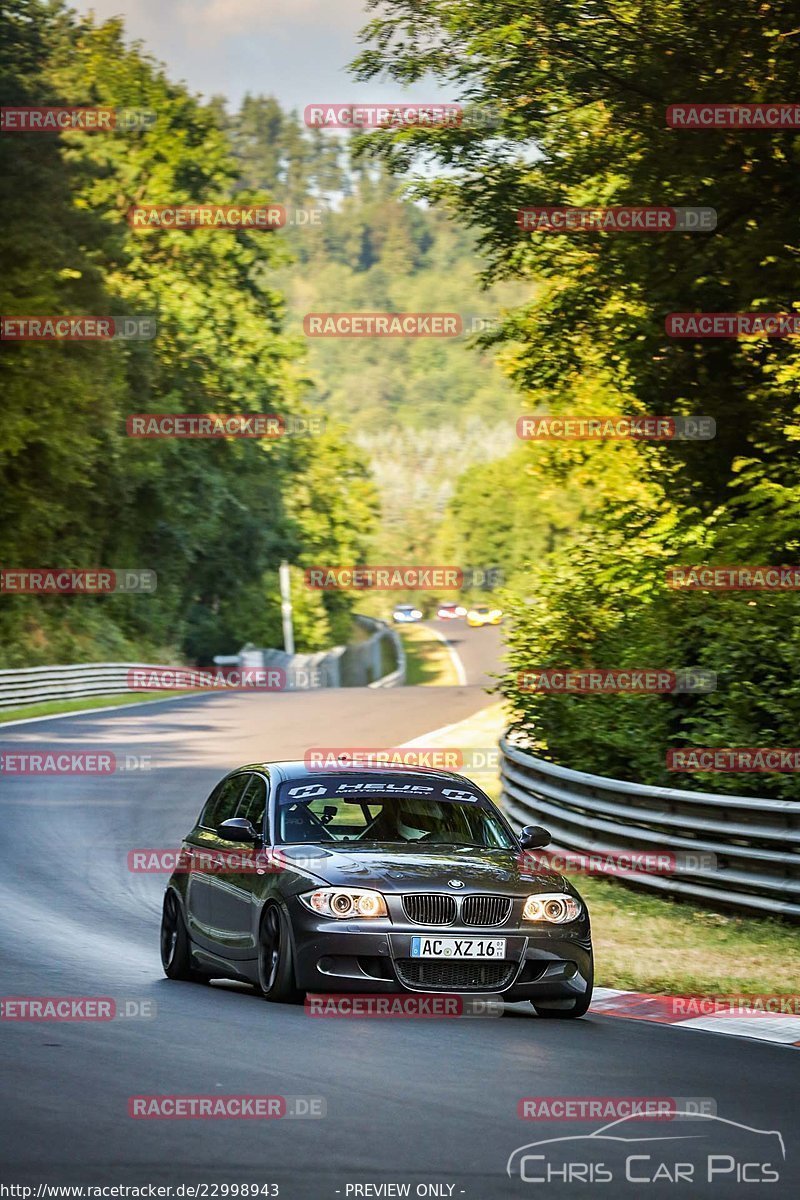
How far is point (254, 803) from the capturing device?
11.5 meters

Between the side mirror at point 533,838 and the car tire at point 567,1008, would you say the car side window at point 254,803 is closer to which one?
the side mirror at point 533,838

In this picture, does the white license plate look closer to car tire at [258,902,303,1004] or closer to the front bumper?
the front bumper

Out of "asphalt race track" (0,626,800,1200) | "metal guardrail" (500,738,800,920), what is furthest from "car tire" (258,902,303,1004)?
"metal guardrail" (500,738,800,920)

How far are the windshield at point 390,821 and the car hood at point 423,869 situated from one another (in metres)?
0.24

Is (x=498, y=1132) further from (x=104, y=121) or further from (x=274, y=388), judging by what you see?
(x=274, y=388)

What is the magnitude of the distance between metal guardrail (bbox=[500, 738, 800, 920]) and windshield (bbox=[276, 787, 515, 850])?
9.18ft

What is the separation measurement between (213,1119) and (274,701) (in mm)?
40949

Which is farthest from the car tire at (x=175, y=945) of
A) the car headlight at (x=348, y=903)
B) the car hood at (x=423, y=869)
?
the car headlight at (x=348, y=903)

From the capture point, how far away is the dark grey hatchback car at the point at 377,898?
989 centimetres

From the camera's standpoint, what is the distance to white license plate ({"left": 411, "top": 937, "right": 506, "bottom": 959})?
9.85 meters

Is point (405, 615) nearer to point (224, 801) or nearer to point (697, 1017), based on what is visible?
point (224, 801)

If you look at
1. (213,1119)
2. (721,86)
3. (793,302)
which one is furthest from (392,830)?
(721,86)

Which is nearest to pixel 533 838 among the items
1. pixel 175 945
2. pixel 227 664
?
pixel 175 945

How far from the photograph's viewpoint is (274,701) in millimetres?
47844
